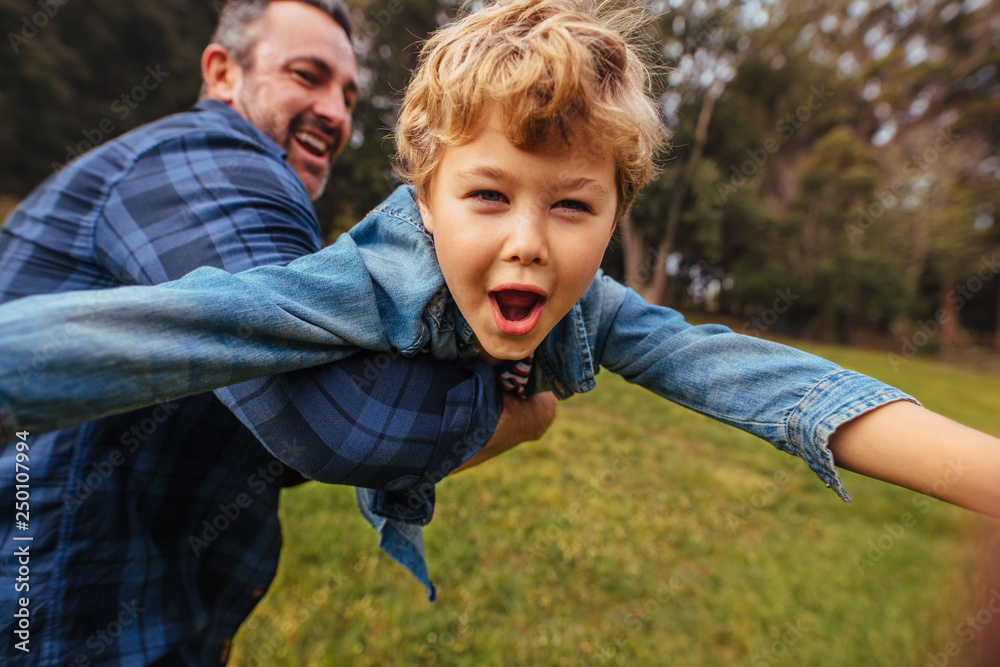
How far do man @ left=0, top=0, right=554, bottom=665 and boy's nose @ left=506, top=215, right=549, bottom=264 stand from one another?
0.32 metres

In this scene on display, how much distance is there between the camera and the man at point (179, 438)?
986 mm

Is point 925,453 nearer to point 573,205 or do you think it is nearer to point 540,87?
point 573,205

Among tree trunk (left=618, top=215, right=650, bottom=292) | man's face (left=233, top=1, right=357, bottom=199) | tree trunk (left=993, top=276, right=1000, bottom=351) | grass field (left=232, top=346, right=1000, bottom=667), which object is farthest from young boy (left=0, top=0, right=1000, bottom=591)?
tree trunk (left=993, top=276, right=1000, bottom=351)

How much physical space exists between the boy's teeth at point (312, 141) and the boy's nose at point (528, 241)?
150cm

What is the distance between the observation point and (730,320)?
905 inches

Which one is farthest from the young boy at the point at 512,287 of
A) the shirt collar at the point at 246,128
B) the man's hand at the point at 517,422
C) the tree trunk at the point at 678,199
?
the tree trunk at the point at 678,199

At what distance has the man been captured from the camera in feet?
3.24

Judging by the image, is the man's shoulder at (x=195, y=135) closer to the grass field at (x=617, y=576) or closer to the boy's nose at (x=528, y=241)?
the boy's nose at (x=528, y=241)

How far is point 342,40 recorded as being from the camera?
200 cm

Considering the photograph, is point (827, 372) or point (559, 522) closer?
point (827, 372)

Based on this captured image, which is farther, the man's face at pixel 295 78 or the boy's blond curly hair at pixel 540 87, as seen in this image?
the man's face at pixel 295 78

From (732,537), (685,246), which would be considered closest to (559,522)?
(732,537)

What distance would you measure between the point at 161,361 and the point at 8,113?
1822 centimetres

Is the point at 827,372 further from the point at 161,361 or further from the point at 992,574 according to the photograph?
the point at 161,361
